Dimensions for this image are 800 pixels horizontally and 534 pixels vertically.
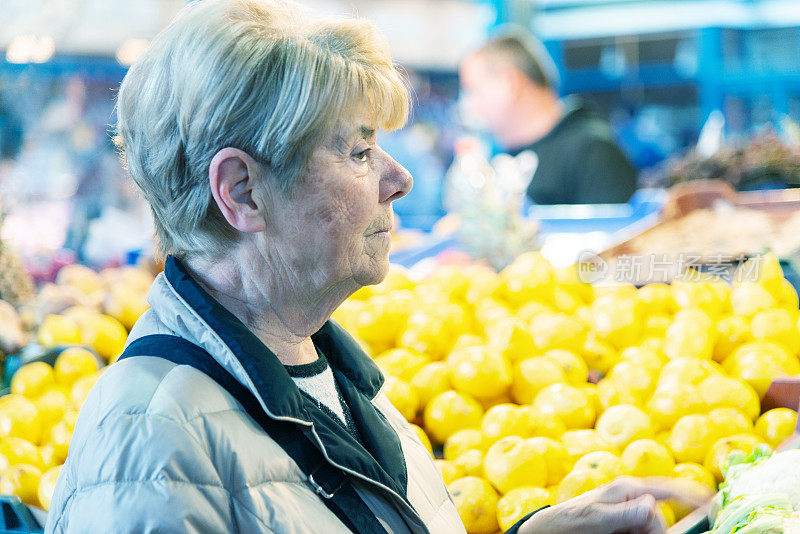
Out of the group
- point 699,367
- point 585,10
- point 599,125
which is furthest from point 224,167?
point 585,10

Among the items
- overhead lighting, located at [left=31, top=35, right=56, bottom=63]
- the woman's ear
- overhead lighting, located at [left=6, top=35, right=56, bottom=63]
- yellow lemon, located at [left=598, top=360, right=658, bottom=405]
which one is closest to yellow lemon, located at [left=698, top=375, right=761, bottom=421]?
yellow lemon, located at [left=598, top=360, right=658, bottom=405]

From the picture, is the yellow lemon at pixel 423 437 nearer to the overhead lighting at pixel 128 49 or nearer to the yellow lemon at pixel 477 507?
the yellow lemon at pixel 477 507

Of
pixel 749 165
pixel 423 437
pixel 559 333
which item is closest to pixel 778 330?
pixel 559 333

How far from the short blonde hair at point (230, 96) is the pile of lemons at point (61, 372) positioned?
3.28ft

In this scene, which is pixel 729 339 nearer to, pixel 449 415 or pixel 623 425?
pixel 623 425

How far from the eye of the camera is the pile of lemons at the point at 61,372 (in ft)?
6.34

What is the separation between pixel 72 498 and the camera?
96 cm

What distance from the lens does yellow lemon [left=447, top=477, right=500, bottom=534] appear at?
5.48ft

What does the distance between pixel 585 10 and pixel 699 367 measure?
1001cm

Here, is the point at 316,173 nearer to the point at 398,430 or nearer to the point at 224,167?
the point at 224,167

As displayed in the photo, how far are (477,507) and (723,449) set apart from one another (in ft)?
1.86

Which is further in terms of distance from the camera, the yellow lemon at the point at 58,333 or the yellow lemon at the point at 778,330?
the yellow lemon at the point at 58,333

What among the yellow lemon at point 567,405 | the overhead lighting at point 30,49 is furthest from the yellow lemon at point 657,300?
the overhead lighting at point 30,49

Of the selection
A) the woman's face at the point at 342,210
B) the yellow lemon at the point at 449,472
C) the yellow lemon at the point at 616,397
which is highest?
the woman's face at the point at 342,210
